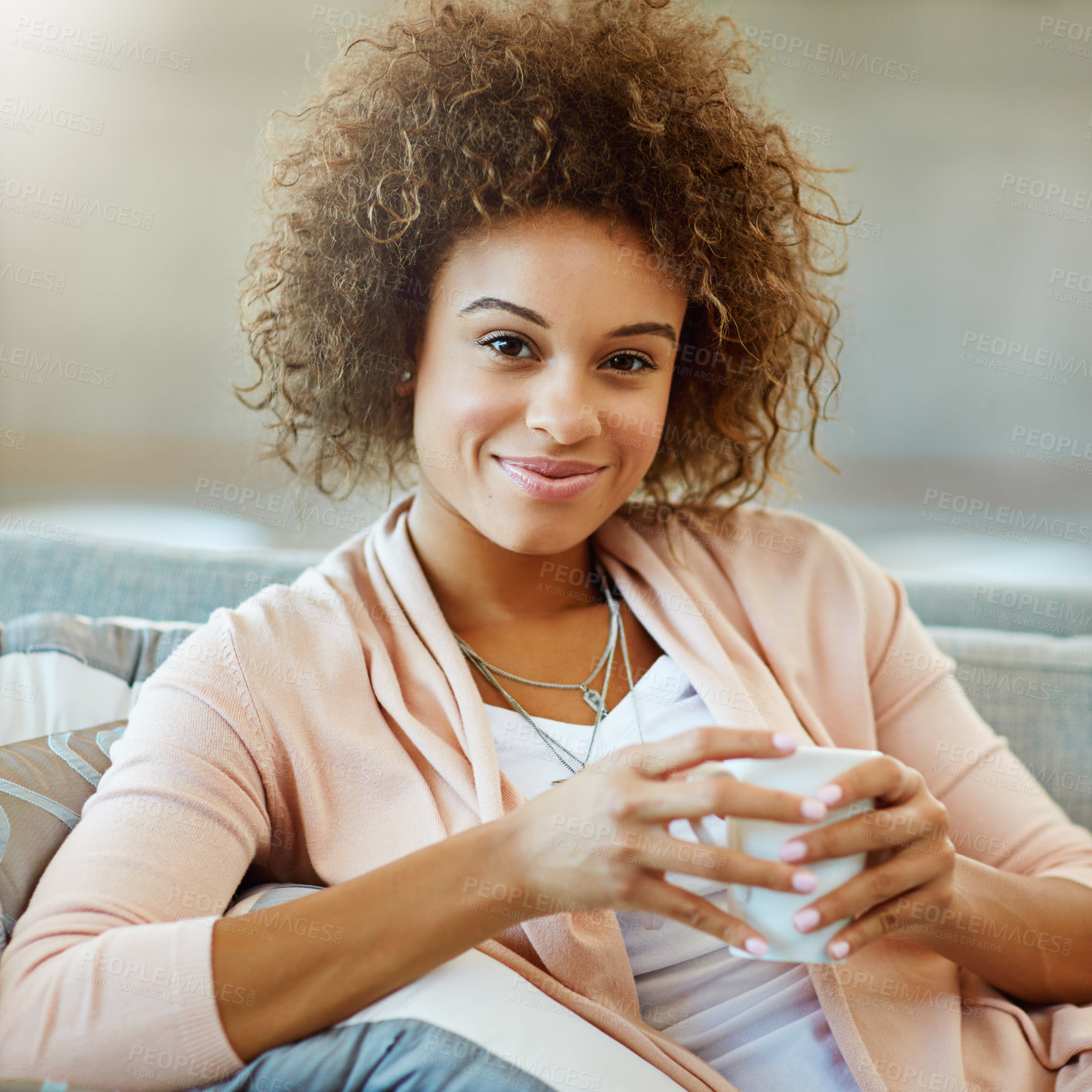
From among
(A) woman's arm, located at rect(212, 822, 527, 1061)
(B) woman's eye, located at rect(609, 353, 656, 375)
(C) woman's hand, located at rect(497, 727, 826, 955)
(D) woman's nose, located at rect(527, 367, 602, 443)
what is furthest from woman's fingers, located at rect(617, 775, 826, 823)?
(B) woman's eye, located at rect(609, 353, 656, 375)

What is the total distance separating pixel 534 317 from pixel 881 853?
0.61 meters

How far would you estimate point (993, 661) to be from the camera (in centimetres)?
163

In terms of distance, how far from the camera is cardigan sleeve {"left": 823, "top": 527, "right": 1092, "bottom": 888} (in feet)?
3.64

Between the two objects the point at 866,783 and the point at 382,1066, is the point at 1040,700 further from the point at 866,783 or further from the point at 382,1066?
the point at 382,1066

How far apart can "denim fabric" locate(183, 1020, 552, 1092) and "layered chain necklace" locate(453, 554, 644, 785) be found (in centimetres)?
36

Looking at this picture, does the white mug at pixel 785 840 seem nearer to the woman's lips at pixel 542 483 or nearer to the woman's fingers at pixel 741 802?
the woman's fingers at pixel 741 802

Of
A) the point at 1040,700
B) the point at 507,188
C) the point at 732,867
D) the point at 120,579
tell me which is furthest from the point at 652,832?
the point at 120,579

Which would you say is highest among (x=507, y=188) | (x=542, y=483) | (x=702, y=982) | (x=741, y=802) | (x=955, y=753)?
(x=507, y=188)

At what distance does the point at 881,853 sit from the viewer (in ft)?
2.64

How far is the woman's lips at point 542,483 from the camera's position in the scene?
109 cm

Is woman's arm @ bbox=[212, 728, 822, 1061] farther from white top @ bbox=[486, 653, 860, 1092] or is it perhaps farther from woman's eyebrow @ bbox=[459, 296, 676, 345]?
woman's eyebrow @ bbox=[459, 296, 676, 345]

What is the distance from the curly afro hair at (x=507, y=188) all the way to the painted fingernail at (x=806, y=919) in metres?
0.71

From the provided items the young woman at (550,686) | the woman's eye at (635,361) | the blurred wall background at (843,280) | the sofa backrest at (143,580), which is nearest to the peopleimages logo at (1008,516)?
the blurred wall background at (843,280)

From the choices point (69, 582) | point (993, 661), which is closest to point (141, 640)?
point (69, 582)
